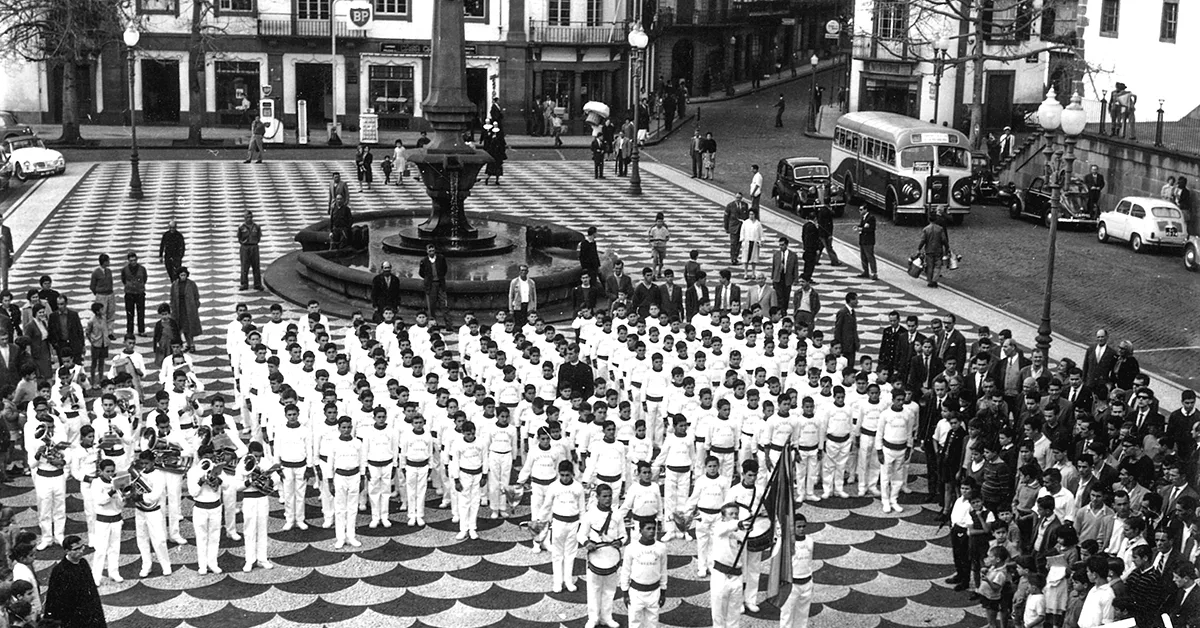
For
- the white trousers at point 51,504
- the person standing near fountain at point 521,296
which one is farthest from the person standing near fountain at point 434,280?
the white trousers at point 51,504

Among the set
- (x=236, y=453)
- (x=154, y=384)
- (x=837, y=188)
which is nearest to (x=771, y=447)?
(x=236, y=453)

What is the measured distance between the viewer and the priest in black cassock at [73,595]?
1248cm

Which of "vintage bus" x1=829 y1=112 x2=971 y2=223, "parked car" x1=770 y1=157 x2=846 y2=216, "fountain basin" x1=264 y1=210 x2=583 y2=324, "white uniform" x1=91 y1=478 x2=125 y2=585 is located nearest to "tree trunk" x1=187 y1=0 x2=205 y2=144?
"fountain basin" x1=264 y1=210 x2=583 y2=324

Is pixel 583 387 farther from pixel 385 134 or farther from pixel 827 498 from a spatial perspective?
pixel 385 134

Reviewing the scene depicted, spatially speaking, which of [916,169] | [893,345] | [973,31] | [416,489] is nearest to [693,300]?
[893,345]

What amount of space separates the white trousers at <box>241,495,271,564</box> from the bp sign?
42071mm

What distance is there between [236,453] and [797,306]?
10922mm

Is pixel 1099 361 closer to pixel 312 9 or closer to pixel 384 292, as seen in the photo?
pixel 384 292

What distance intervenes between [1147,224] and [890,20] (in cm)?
2669

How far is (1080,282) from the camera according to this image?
30844mm

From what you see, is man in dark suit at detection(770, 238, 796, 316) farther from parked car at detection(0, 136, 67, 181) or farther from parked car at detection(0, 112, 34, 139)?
parked car at detection(0, 112, 34, 139)

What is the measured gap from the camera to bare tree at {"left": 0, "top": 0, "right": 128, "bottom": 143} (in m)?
47.8

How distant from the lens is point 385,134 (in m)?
55.8

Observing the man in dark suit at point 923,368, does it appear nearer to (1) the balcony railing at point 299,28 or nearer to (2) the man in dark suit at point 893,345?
(2) the man in dark suit at point 893,345
